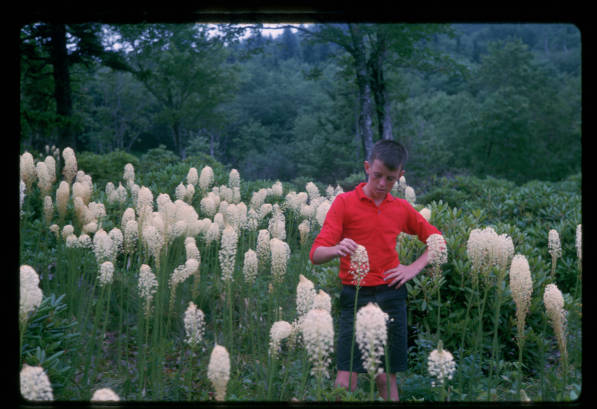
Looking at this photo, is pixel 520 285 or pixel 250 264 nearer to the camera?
pixel 520 285

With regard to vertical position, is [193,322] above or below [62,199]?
below

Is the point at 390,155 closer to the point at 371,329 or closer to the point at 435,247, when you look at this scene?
the point at 435,247

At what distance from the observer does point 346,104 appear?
31234 mm

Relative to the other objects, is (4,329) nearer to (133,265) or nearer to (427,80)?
(133,265)

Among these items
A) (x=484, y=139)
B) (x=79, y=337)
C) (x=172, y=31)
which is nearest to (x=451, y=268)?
(x=79, y=337)

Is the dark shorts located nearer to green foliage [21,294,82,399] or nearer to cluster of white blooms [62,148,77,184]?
green foliage [21,294,82,399]

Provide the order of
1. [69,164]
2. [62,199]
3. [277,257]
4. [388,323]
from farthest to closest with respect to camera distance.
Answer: [69,164]
[62,199]
[388,323]
[277,257]

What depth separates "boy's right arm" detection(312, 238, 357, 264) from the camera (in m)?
2.30

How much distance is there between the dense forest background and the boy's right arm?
13.5 feet

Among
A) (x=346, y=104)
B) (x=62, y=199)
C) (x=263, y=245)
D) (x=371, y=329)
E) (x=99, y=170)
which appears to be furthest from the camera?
(x=346, y=104)

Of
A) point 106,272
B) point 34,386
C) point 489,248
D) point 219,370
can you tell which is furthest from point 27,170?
point 489,248

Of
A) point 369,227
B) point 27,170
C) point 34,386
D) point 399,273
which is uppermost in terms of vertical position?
point 27,170

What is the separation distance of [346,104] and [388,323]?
97.7 ft

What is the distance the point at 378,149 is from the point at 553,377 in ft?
5.84
